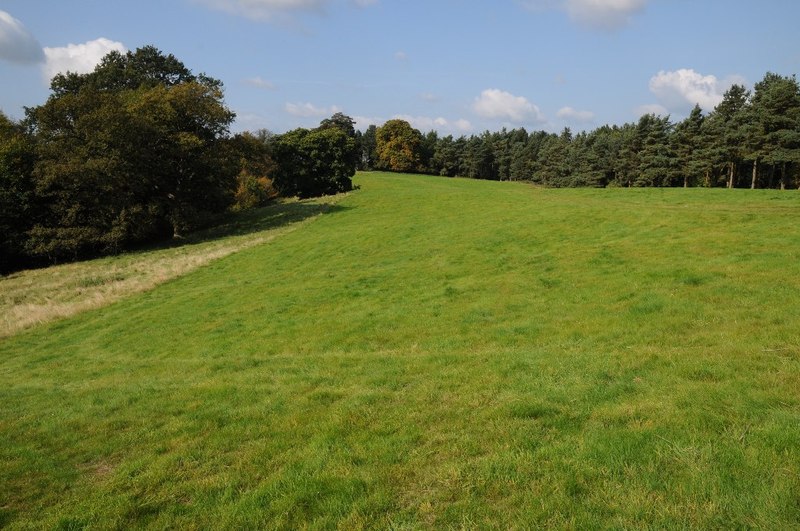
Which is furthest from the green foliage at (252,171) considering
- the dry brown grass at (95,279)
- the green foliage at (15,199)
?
the green foliage at (15,199)

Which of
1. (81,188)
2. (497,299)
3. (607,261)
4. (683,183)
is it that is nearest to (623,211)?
(607,261)

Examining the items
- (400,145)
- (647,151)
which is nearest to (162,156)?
(647,151)

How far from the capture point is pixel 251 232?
145ft

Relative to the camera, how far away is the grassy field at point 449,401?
504cm

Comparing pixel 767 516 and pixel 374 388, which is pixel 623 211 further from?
pixel 767 516

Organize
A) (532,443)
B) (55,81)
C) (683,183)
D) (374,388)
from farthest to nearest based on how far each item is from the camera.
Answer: (683,183) < (55,81) < (374,388) < (532,443)

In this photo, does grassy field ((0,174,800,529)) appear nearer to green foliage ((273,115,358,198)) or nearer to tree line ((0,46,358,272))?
tree line ((0,46,358,272))

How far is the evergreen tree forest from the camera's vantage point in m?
38.8

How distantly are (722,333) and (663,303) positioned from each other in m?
2.51

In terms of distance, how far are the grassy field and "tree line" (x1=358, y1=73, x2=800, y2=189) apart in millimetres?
42201

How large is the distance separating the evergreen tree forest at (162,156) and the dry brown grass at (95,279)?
12.6 feet

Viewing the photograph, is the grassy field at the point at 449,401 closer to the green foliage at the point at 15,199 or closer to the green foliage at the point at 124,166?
the green foliage at the point at 124,166

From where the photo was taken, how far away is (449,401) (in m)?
8.00

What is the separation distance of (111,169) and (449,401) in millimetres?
40142
